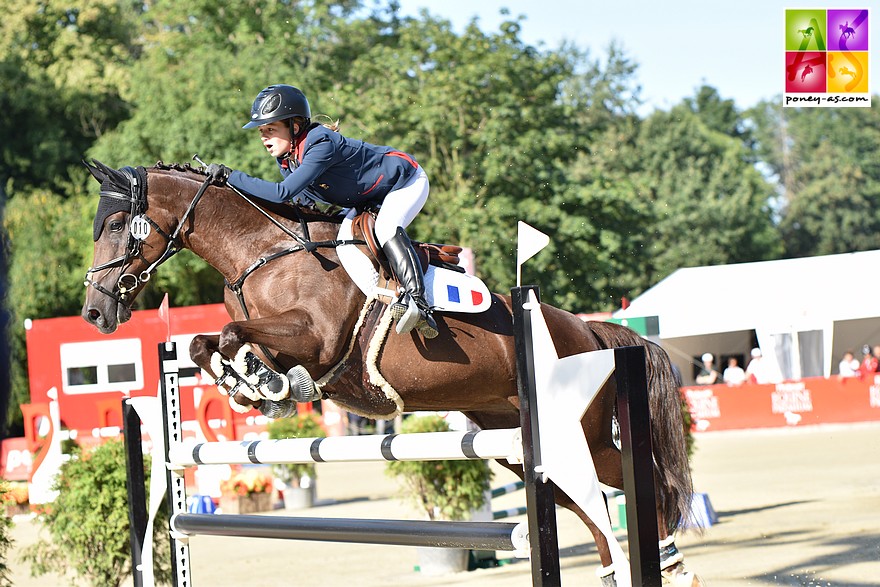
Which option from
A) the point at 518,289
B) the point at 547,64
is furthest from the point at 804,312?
the point at 518,289

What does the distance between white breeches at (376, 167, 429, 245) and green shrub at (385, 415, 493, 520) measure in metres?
3.22

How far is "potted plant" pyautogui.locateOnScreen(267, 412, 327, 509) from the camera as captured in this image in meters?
11.2

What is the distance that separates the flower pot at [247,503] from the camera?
36.0 ft

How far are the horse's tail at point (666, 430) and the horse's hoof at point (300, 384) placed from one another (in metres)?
1.55

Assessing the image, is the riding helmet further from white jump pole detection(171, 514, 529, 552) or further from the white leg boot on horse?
the white leg boot on horse

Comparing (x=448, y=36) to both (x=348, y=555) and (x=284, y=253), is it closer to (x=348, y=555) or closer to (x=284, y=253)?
(x=348, y=555)

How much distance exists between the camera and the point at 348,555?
8.20m

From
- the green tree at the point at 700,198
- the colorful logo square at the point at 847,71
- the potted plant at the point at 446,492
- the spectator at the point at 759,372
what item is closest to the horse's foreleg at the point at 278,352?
the potted plant at the point at 446,492

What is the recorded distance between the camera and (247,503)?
436 inches

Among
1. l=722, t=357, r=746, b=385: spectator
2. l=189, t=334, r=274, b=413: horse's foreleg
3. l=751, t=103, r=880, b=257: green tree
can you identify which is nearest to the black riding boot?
l=189, t=334, r=274, b=413: horse's foreleg

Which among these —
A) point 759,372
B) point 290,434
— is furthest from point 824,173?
point 290,434

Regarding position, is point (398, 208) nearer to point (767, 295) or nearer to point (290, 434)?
point (290, 434)

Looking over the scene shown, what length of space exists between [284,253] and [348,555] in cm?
475

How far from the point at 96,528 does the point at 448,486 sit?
2433mm
